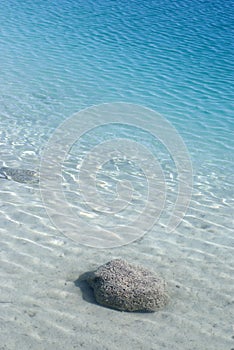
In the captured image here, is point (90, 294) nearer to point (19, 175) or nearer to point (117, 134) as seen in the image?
point (19, 175)

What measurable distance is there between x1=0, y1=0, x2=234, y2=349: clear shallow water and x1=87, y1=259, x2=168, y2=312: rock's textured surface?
136mm

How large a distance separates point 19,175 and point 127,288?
4065 millimetres

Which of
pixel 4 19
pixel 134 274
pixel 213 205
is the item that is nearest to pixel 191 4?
pixel 4 19

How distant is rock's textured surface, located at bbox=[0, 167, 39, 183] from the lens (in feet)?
29.9

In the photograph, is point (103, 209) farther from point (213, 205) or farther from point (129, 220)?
point (213, 205)

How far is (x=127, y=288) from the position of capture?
233 inches

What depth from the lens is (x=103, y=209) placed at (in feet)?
28.0

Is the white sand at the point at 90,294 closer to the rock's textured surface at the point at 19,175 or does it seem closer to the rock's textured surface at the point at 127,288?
the rock's textured surface at the point at 127,288

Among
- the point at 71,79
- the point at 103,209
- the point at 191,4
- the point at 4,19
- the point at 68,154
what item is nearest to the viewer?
the point at 103,209

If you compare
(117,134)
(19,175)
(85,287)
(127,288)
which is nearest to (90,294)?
(85,287)

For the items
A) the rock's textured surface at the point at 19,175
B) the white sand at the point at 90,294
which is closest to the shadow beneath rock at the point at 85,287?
the white sand at the point at 90,294

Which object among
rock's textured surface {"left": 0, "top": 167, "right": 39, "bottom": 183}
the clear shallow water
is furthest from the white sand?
rock's textured surface {"left": 0, "top": 167, "right": 39, "bottom": 183}

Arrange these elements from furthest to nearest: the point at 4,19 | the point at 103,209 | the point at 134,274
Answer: the point at 4,19 < the point at 103,209 < the point at 134,274

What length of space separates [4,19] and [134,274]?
60.4ft
